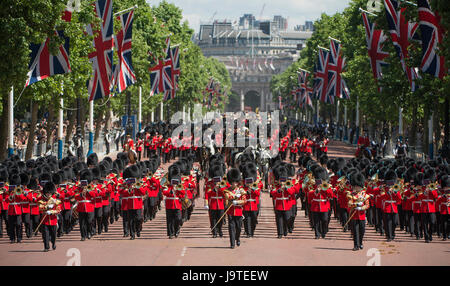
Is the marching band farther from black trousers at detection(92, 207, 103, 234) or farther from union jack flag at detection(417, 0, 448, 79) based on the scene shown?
union jack flag at detection(417, 0, 448, 79)

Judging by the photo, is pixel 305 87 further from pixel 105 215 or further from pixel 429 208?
pixel 429 208

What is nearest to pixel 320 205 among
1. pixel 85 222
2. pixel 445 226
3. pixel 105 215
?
pixel 445 226

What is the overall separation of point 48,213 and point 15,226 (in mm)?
1989

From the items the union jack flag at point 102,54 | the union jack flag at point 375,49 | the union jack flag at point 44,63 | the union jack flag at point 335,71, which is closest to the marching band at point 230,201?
the union jack flag at point 44,63

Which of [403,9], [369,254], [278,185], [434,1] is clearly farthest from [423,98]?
[369,254]

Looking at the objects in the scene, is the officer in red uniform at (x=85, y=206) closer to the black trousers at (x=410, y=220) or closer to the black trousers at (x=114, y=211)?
the black trousers at (x=114, y=211)

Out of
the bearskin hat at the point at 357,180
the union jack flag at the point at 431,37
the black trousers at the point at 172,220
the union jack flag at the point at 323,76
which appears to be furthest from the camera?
the union jack flag at the point at 323,76

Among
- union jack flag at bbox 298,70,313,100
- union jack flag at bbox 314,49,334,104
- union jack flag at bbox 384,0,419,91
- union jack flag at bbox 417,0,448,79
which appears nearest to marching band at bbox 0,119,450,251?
union jack flag at bbox 417,0,448,79

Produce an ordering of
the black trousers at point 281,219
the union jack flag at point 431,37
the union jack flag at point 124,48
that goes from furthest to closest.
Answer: the union jack flag at point 124,48, the union jack flag at point 431,37, the black trousers at point 281,219

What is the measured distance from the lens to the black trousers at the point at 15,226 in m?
20.1

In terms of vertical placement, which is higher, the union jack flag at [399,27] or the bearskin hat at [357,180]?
the union jack flag at [399,27]

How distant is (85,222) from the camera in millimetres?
20500

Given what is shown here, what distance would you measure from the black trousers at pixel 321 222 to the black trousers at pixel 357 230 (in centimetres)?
178

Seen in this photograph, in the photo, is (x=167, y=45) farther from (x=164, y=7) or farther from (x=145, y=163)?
(x=145, y=163)
